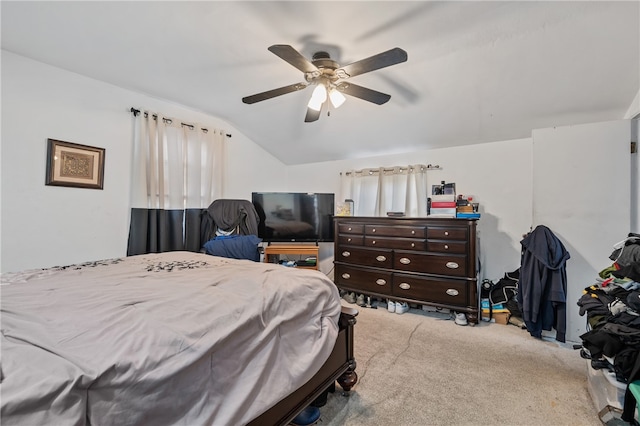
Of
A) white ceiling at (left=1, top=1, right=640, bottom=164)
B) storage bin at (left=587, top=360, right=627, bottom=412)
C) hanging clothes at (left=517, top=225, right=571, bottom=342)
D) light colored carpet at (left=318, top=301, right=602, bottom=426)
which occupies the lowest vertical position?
light colored carpet at (left=318, top=301, right=602, bottom=426)

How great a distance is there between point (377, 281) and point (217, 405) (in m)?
2.64

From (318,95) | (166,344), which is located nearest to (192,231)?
(318,95)

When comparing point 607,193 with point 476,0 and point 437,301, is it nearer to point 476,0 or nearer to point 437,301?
point 437,301

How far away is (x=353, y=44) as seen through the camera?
2105mm

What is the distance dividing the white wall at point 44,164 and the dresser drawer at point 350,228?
2466 millimetres

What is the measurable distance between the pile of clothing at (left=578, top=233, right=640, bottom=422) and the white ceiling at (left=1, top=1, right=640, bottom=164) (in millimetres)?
1418

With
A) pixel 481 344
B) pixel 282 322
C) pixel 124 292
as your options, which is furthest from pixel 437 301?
pixel 124 292

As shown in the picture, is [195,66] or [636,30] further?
[195,66]

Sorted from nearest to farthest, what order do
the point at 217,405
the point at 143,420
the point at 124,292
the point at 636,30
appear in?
the point at 143,420
the point at 217,405
the point at 124,292
the point at 636,30

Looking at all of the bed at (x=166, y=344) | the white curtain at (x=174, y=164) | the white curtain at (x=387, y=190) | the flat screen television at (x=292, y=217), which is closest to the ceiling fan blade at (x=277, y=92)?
the bed at (x=166, y=344)

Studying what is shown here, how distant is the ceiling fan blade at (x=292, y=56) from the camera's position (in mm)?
1623

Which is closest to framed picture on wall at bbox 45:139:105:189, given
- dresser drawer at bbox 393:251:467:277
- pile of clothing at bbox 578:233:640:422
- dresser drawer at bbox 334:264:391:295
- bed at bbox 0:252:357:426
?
bed at bbox 0:252:357:426

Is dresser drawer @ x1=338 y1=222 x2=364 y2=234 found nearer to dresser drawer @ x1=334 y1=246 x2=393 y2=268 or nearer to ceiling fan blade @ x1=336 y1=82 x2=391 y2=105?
dresser drawer @ x1=334 y1=246 x2=393 y2=268

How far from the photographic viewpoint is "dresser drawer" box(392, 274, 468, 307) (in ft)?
9.48
